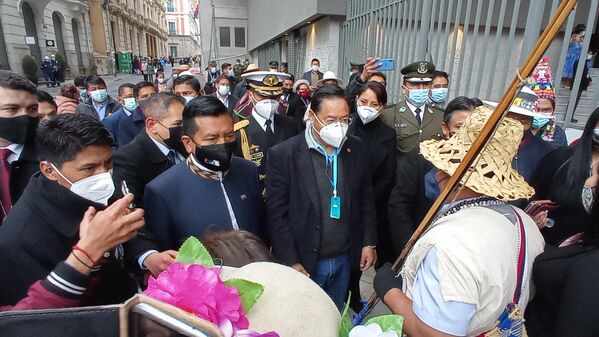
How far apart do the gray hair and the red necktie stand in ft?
2.96

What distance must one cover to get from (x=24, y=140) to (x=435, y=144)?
2.38 metres

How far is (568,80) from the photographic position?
250 inches

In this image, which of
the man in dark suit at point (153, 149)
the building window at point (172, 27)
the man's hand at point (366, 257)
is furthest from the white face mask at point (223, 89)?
the building window at point (172, 27)

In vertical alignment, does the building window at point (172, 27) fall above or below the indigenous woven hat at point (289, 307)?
above

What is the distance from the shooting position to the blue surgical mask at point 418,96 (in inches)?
146

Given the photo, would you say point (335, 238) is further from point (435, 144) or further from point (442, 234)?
point (442, 234)

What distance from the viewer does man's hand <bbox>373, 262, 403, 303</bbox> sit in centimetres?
143

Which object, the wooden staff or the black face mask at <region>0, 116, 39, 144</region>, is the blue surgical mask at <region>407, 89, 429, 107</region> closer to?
the wooden staff

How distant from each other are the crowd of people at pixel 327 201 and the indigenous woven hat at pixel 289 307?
286mm

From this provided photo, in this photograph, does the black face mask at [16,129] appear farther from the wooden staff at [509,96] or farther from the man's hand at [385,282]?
the wooden staff at [509,96]

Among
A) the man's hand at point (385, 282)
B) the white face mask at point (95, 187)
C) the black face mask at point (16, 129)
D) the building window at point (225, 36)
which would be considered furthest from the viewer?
the building window at point (225, 36)

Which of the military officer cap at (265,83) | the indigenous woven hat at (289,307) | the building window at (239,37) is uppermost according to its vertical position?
the building window at (239,37)

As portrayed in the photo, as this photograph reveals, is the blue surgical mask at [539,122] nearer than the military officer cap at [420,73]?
Yes

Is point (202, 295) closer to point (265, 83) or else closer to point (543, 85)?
point (265, 83)
